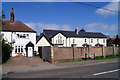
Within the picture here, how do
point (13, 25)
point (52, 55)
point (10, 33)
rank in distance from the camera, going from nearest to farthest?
point (52, 55) → point (10, 33) → point (13, 25)

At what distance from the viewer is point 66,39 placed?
34.5m

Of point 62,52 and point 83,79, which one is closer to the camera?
point 83,79

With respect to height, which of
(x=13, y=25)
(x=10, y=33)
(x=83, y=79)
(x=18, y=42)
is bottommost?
(x=83, y=79)

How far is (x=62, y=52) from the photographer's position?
56.5 feet

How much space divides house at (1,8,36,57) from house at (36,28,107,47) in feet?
16.9

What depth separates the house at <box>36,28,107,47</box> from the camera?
31.2m

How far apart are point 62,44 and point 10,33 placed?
15031mm

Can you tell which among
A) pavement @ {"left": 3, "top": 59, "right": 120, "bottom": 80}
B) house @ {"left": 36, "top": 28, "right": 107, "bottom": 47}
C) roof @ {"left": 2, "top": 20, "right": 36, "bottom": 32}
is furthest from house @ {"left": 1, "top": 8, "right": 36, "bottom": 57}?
pavement @ {"left": 3, "top": 59, "right": 120, "bottom": 80}

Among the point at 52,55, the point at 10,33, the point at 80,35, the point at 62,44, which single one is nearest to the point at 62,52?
the point at 52,55

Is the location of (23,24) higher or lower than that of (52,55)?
higher

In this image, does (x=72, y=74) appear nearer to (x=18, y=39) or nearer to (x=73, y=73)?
(x=73, y=73)

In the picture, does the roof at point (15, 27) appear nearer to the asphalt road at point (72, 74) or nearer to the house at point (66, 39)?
the house at point (66, 39)

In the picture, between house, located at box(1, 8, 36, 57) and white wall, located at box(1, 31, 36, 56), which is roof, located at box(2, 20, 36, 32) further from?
white wall, located at box(1, 31, 36, 56)

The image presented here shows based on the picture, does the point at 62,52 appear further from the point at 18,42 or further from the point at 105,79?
the point at 18,42
